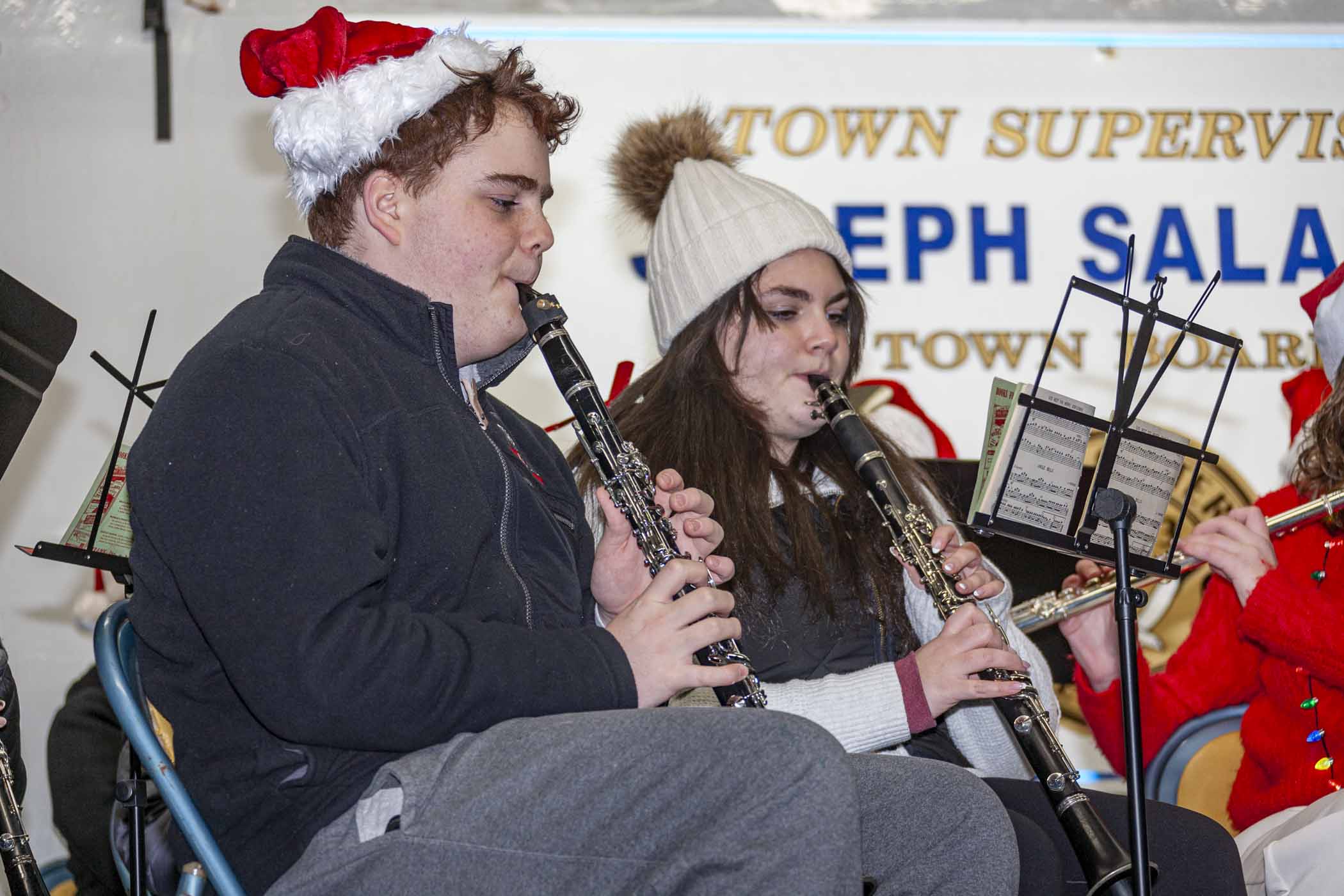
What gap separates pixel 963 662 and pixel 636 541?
48cm

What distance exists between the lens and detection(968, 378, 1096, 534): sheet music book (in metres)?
1.89

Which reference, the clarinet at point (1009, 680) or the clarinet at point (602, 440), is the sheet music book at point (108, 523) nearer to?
the clarinet at point (602, 440)

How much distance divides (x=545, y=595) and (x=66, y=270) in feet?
9.21

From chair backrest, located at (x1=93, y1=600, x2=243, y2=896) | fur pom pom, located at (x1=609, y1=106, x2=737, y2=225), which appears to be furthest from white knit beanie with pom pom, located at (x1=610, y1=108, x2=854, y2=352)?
chair backrest, located at (x1=93, y1=600, x2=243, y2=896)

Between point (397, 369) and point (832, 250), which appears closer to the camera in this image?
point (397, 369)

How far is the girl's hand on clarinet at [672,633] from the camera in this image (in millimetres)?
1444

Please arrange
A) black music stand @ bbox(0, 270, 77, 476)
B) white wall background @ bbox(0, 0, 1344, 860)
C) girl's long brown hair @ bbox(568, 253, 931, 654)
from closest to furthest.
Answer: black music stand @ bbox(0, 270, 77, 476) < girl's long brown hair @ bbox(568, 253, 931, 654) < white wall background @ bbox(0, 0, 1344, 860)

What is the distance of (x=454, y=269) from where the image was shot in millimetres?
1709

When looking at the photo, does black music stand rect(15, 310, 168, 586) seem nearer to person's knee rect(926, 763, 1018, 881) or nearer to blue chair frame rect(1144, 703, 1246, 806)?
person's knee rect(926, 763, 1018, 881)

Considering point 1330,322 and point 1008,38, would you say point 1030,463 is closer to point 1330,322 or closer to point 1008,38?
point 1330,322

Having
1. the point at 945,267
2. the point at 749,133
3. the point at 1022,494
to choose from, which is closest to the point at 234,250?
the point at 749,133

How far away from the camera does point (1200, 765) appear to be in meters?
2.34

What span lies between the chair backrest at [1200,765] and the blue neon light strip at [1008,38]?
95.0 inches

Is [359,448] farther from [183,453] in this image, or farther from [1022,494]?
[1022,494]
